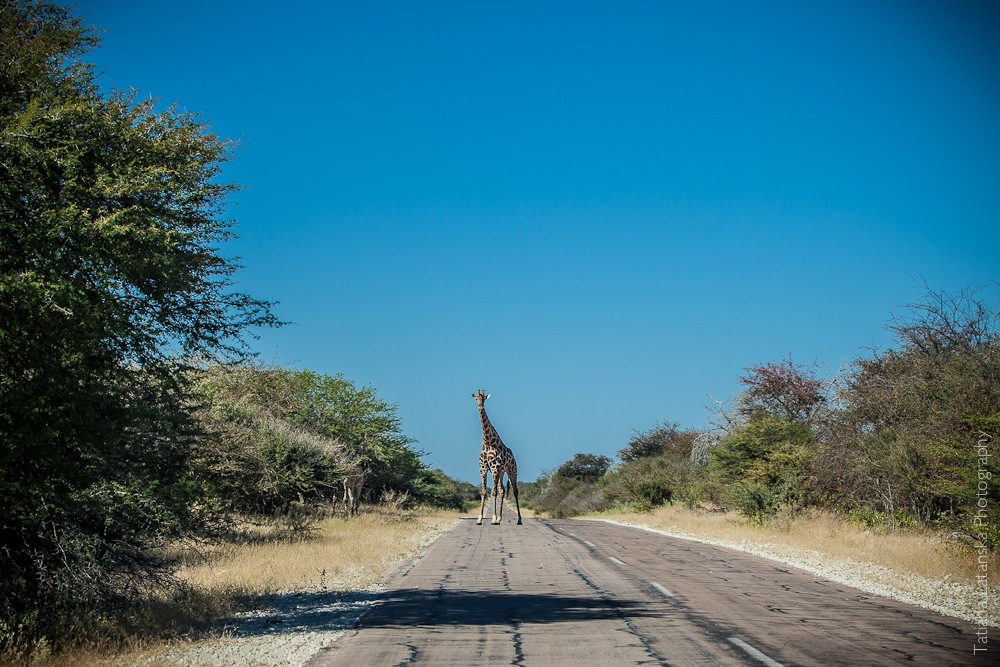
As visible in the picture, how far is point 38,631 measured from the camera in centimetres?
786

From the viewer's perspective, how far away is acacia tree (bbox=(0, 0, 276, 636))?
294 inches

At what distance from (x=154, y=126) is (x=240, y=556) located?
10.7m

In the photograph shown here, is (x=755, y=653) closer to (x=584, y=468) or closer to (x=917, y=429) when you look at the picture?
(x=917, y=429)

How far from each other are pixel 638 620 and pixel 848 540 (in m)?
12.1

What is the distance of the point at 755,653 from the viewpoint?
7.52m

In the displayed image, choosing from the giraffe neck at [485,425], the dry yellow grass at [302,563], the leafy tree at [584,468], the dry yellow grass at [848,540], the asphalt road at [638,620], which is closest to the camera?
the asphalt road at [638,620]

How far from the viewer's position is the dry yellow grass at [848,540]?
14.1m

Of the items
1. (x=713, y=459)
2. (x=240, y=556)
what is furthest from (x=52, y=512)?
(x=713, y=459)

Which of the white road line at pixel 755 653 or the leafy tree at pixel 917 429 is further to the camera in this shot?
the leafy tree at pixel 917 429

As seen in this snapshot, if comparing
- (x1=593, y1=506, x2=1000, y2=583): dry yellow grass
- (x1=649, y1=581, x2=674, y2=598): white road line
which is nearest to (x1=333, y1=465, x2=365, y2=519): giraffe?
(x1=593, y1=506, x2=1000, y2=583): dry yellow grass

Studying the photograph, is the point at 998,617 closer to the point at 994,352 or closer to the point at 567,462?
the point at 994,352

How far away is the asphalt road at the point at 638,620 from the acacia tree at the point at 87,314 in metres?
3.09

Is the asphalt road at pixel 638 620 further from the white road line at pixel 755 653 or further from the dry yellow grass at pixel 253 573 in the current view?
the dry yellow grass at pixel 253 573

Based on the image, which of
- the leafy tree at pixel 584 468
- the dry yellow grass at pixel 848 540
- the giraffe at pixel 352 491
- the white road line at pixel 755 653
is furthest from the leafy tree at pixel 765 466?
the leafy tree at pixel 584 468
